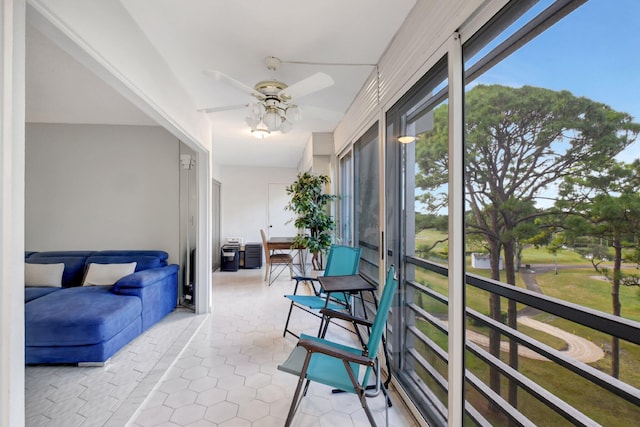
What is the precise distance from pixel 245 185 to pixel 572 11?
714 centimetres

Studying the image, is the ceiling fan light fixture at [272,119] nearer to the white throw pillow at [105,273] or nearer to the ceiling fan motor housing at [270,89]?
the ceiling fan motor housing at [270,89]

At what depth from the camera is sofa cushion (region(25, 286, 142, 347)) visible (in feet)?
8.08

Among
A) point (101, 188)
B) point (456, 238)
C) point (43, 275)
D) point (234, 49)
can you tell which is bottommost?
point (43, 275)

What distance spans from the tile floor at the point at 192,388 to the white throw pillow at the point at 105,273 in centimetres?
76

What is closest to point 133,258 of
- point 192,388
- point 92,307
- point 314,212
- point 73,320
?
point 92,307

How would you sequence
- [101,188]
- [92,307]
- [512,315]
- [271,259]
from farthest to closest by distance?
1. [271,259]
2. [101,188]
3. [92,307]
4. [512,315]

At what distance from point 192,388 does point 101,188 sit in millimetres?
3039

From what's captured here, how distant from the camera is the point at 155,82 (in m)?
2.30

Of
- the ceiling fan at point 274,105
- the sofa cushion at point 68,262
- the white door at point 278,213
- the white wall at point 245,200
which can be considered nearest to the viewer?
the ceiling fan at point 274,105

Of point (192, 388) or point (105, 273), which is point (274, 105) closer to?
point (192, 388)

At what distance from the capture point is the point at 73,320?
2480 millimetres

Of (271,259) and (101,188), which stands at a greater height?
(101,188)

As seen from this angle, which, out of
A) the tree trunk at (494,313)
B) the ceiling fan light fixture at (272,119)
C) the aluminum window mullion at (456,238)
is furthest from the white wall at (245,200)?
the tree trunk at (494,313)

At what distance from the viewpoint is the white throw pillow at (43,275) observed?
3340 millimetres
